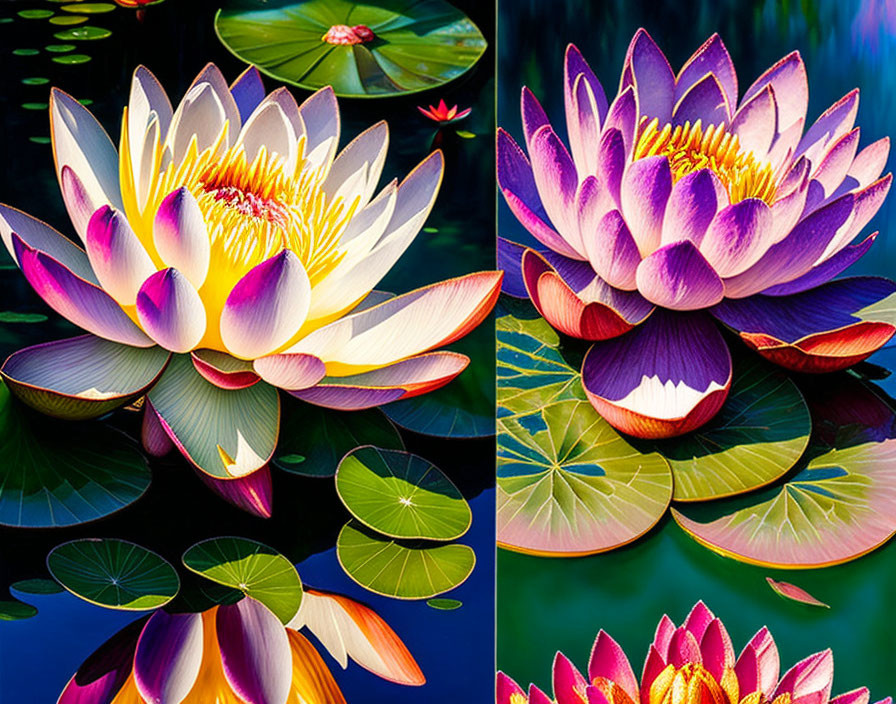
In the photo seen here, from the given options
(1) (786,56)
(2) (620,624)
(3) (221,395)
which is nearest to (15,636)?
(3) (221,395)

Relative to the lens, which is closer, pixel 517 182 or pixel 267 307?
pixel 267 307

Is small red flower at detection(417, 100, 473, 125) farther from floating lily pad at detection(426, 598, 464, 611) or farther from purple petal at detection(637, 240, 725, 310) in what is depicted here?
floating lily pad at detection(426, 598, 464, 611)

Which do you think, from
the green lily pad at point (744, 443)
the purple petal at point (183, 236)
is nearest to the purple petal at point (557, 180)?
the green lily pad at point (744, 443)

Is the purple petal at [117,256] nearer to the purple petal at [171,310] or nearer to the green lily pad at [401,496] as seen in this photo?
the purple petal at [171,310]

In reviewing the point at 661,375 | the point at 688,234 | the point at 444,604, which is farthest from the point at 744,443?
the point at 444,604

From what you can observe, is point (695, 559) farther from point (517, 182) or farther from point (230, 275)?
point (230, 275)

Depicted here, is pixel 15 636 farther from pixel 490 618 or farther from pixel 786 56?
pixel 786 56

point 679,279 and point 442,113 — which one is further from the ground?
point 442,113

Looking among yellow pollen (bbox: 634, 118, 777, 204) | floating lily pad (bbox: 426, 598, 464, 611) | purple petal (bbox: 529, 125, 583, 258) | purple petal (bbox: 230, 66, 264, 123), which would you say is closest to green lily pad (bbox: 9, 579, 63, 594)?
floating lily pad (bbox: 426, 598, 464, 611)

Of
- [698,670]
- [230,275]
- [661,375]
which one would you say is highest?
[230,275]
